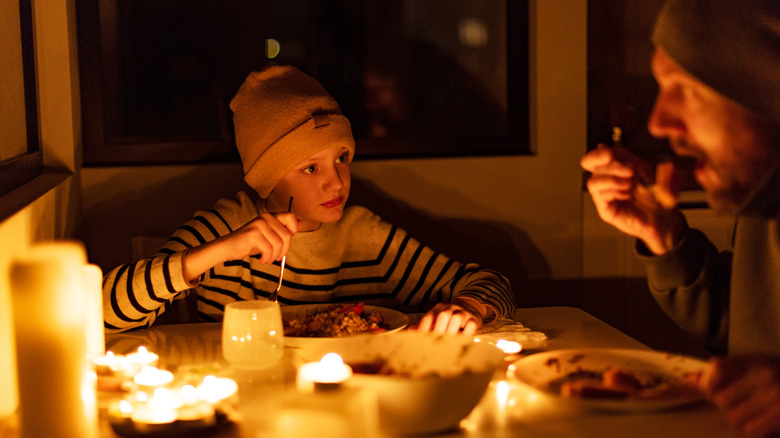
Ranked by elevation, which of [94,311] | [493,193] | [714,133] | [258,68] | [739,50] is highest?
[258,68]

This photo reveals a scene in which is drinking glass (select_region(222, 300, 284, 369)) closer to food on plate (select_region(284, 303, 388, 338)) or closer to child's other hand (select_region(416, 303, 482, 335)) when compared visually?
food on plate (select_region(284, 303, 388, 338))

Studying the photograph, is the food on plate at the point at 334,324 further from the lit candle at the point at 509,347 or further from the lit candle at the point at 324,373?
the lit candle at the point at 324,373

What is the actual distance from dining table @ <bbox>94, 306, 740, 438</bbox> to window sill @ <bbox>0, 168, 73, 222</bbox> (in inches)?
11.7

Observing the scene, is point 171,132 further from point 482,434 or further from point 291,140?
point 482,434

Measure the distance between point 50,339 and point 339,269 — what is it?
1171mm

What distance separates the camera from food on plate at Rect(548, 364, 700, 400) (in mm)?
1088

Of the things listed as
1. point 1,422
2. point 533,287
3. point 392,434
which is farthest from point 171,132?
point 392,434

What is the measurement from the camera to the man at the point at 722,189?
0.98 m

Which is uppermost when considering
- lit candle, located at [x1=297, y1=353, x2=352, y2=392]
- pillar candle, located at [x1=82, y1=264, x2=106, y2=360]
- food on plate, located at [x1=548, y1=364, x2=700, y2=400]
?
pillar candle, located at [x1=82, y1=264, x2=106, y2=360]

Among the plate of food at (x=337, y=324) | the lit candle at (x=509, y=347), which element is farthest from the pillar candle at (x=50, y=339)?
the lit candle at (x=509, y=347)

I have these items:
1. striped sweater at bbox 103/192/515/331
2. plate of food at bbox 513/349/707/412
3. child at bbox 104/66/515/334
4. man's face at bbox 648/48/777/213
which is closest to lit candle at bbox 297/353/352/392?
plate of food at bbox 513/349/707/412

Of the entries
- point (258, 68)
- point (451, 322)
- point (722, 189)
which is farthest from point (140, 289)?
point (722, 189)

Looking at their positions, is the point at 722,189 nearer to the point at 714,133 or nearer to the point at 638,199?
the point at 714,133

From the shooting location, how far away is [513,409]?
1.11m
